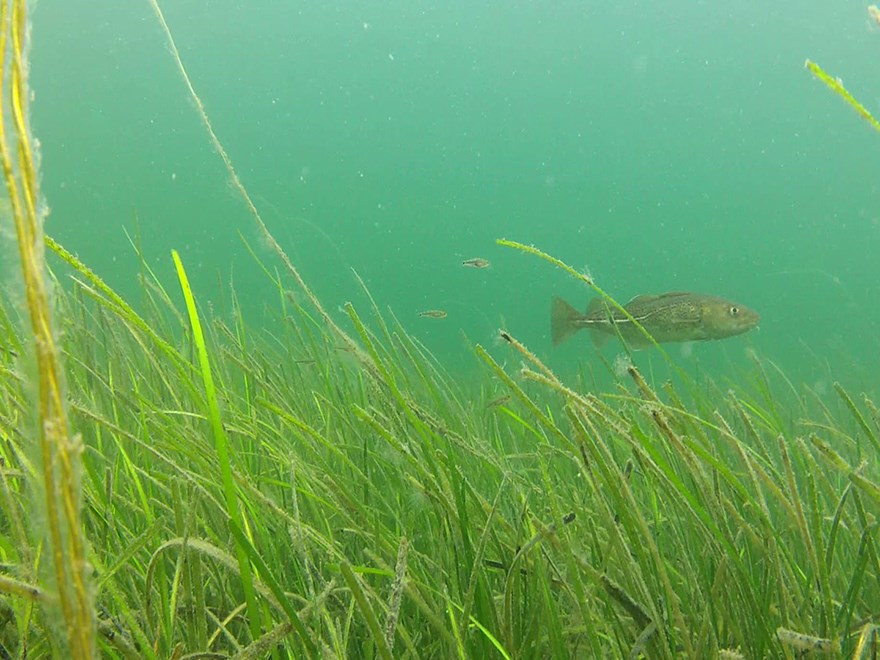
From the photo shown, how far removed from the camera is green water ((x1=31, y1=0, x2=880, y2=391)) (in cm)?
6425

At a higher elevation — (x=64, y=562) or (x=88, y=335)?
(x=64, y=562)

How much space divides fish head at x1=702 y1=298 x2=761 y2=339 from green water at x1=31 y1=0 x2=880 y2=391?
5407 cm

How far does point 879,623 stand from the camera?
3.39 ft

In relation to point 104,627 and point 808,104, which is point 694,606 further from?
point 808,104

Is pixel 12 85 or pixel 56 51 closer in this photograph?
pixel 12 85

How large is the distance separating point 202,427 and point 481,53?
81694 millimetres

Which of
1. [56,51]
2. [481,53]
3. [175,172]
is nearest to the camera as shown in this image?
[56,51]

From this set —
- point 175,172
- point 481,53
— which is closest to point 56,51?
point 175,172

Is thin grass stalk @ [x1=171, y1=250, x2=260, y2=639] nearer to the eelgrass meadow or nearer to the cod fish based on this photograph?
the eelgrass meadow

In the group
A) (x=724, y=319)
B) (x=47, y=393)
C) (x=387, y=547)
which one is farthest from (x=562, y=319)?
(x=47, y=393)

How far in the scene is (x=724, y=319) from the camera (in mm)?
5664

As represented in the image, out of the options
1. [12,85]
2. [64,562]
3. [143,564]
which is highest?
[12,85]

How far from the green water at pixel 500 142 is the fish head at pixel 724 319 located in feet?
177

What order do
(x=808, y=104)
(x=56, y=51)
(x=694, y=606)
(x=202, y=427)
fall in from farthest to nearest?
(x=808, y=104) < (x=56, y=51) < (x=202, y=427) < (x=694, y=606)
